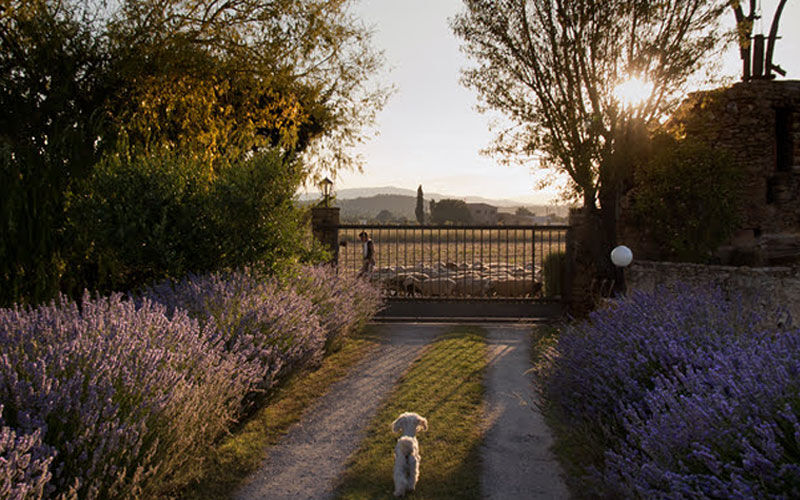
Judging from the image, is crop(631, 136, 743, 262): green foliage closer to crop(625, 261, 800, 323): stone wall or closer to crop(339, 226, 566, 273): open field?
crop(339, 226, 566, 273): open field

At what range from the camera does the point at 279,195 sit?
772cm

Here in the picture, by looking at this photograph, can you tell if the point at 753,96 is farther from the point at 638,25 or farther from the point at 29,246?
the point at 29,246

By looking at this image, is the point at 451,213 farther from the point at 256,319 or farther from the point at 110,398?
the point at 110,398

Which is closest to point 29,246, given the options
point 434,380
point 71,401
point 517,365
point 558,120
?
point 71,401

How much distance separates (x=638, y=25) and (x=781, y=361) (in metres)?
9.97

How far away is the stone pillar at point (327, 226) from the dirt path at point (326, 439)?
4.22 meters

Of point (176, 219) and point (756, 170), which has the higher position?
point (756, 170)

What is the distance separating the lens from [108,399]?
3074 mm

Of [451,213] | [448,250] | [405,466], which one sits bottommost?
[405,466]

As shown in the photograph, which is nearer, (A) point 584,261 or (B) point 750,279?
(B) point 750,279

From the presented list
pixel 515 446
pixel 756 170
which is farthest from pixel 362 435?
pixel 756 170

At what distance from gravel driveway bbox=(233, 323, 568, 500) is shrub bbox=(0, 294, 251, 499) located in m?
0.74

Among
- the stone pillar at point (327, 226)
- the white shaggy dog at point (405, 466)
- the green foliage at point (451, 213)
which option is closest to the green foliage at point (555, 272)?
the stone pillar at point (327, 226)

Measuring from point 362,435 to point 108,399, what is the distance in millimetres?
2763
